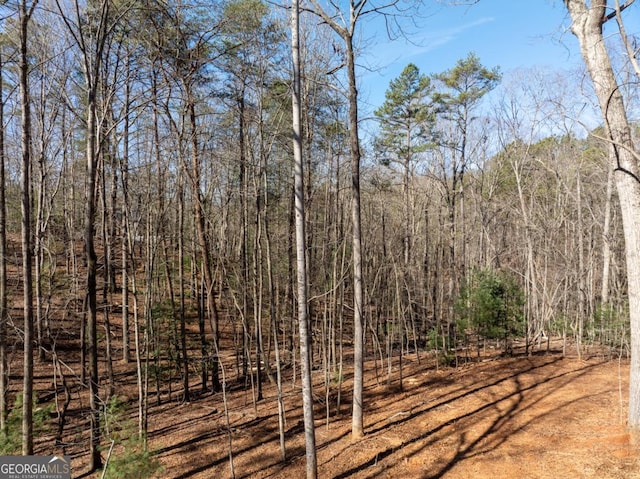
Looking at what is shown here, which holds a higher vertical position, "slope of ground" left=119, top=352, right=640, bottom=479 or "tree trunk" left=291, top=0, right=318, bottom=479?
"tree trunk" left=291, top=0, right=318, bottom=479

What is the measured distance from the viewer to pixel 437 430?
595cm

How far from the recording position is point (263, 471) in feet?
18.0

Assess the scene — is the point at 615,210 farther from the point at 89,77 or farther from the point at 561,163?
the point at 89,77

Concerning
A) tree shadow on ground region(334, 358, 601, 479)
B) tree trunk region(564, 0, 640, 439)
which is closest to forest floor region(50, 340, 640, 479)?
tree shadow on ground region(334, 358, 601, 479)

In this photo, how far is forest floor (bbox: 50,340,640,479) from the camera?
4.76 m

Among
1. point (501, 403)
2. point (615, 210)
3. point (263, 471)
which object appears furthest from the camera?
point (615, 210)

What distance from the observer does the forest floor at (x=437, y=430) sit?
4758mm

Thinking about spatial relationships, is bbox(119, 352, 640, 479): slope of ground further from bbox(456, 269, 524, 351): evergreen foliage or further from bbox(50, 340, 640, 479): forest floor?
bbox(456, 269, 524, 351): evergreen foliage

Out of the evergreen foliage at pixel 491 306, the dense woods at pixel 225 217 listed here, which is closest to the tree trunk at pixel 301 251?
the dense woods at pixel 225 217

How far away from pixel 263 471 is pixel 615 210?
613 inches

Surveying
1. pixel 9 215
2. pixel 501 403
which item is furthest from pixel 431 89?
pixel 9 215

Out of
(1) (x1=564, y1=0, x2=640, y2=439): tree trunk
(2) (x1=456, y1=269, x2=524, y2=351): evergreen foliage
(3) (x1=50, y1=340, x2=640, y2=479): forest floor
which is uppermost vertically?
(1) (x1=564, y1=0, x2=640, y2=439): tree trunk

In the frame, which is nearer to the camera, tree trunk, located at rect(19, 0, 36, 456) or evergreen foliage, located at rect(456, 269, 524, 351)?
tree trunk, located at rect(19, 0, 36, 456)

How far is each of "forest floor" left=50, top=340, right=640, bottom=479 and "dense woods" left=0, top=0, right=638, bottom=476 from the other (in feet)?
1.88
